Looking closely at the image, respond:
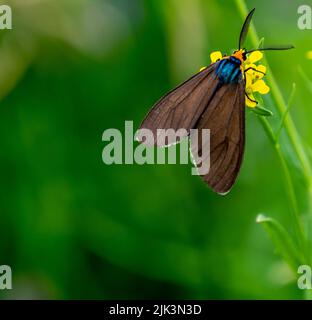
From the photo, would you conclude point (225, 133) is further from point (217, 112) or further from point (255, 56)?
point (255, 56)

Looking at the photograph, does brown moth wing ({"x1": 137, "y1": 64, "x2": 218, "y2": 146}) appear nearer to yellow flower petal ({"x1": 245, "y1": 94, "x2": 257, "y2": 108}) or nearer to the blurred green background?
yellow flower petal ({"x1": 245, "y1": 94, "x2": 257, "y2": 108})

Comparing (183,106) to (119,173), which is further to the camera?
(119,173)

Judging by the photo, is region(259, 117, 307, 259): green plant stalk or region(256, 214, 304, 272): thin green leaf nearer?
region(259, 117, 307, 259): green plant stalk

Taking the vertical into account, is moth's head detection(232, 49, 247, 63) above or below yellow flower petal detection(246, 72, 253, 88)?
above

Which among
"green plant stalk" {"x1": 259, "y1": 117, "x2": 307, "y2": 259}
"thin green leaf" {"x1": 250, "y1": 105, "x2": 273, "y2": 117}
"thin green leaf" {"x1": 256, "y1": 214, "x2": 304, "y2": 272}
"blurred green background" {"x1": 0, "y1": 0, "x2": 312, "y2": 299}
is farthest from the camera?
"blurred green background" {"x1": 0, "y1": 0, "x2": 312, "y2": 299}

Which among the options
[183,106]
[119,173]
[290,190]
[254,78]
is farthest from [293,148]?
[119,173]

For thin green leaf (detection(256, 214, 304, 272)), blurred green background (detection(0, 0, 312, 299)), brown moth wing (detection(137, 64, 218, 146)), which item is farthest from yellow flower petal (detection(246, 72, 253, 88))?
blurred green background (detection(0, 0, 312, 299))

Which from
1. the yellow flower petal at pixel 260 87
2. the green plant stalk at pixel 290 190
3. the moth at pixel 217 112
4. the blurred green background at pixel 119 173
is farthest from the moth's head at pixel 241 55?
the blurred green background at pixel 119 173
